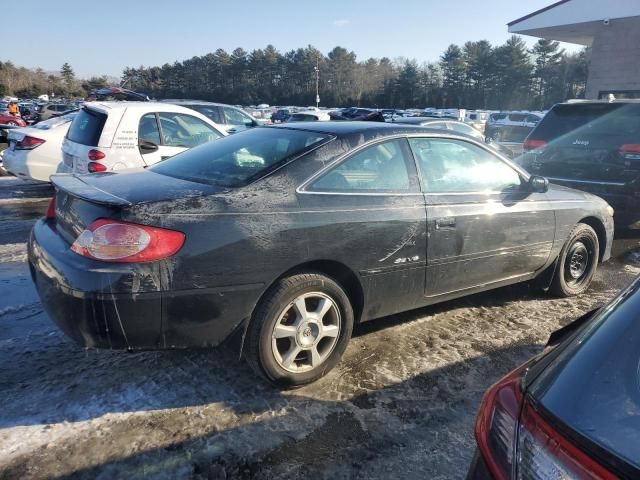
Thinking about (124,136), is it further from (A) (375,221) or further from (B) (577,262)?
(B) (577,262)

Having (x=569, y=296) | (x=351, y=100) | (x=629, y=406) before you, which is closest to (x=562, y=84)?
(x=351, y=100)

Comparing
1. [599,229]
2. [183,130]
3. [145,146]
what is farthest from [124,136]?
[599,229]

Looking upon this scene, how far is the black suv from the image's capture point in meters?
6.69

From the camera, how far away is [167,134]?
23.9 feet

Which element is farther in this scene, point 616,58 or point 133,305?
point 616,58

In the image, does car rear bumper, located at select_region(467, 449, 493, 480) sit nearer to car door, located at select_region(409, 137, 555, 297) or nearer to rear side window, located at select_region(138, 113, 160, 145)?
car door, located at select_region(409, 137, 555, 297)

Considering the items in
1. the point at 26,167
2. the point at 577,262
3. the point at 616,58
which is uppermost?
the point at 616,58

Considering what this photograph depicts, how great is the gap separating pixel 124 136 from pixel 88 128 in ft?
1.86

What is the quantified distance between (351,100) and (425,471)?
7451 centimetres

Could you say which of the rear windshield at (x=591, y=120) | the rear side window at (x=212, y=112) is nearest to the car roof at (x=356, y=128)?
the rear windshield at (x=591, y=120)

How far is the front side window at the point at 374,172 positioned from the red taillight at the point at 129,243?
0.96 m

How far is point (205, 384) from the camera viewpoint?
3141 millimetres

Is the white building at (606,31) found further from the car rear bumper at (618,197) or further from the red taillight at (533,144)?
the car rear bumper at (618,197)

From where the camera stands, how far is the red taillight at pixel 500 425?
54.6 inches
